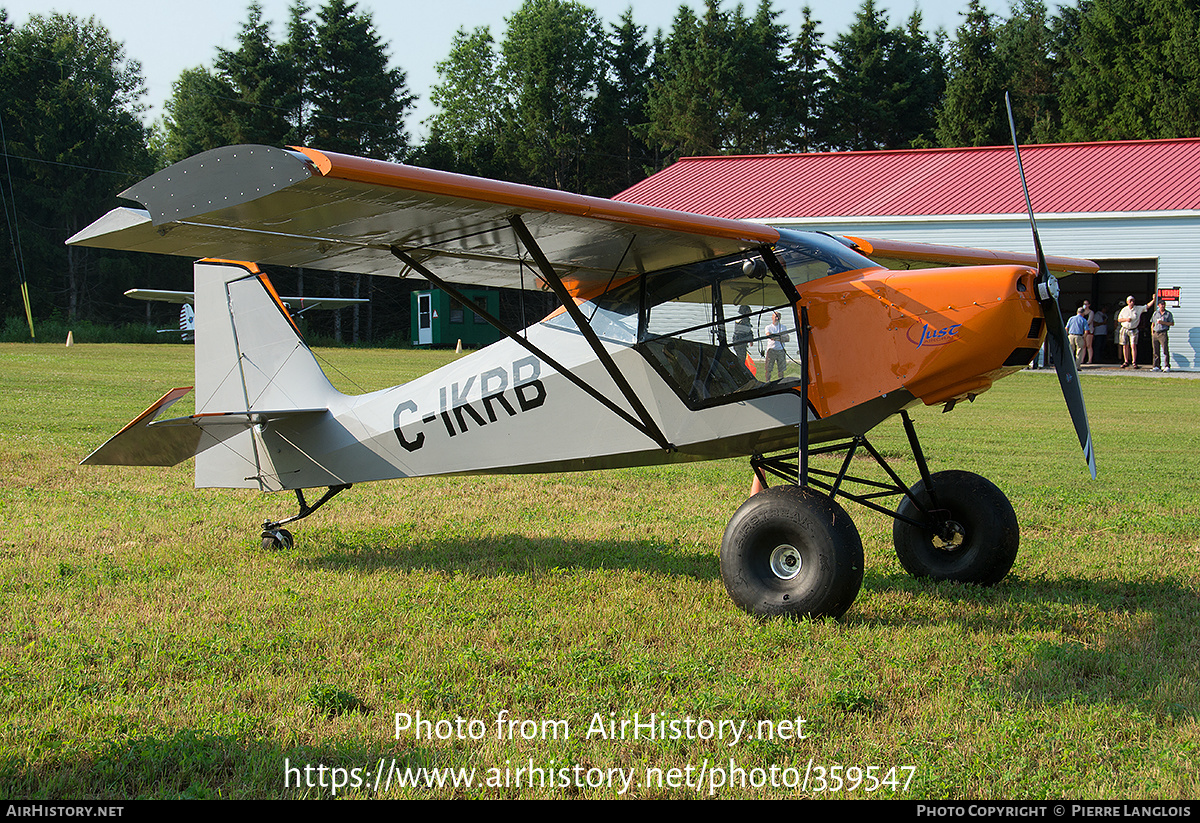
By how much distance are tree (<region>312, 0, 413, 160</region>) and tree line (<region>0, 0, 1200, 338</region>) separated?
0.12m

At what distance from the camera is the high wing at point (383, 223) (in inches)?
171

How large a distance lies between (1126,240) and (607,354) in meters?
28.6

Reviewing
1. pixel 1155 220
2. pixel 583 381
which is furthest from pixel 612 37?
pixel 583 381

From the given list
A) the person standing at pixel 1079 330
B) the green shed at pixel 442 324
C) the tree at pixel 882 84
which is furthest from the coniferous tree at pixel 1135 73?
the green shed at pixel 442 324

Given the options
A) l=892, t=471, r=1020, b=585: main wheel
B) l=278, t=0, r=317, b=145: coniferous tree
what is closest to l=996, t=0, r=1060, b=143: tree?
l=278, t=0, r=317, b=145: coniferous tree

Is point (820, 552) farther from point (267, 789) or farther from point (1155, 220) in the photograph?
point (1155, 220)

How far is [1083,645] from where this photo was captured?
16.7 feet

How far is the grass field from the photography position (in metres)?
3.63

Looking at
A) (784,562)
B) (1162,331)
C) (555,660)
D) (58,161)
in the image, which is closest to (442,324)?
(58,161)

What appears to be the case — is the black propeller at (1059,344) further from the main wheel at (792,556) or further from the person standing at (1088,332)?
the person standing at (1088,332)

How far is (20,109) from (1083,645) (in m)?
63.1

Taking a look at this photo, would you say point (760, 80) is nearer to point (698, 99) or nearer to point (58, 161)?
point (698, 99)

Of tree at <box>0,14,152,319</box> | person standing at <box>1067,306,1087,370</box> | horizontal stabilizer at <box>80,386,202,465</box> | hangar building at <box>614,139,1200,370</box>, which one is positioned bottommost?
horizontal stabilizer at <box>80,386,202,465</box>

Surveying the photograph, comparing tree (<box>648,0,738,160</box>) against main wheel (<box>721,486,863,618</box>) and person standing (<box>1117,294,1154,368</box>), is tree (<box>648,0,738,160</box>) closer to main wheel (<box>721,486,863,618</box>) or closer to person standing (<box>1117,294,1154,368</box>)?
person standing (<box>1117,294,1154,368</box>)
